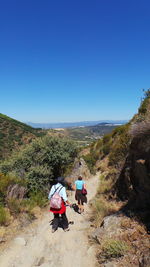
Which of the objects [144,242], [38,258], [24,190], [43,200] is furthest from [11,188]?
[144,242]

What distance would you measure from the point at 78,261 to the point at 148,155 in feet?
11.7

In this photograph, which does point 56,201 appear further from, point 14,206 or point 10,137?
point 10,137

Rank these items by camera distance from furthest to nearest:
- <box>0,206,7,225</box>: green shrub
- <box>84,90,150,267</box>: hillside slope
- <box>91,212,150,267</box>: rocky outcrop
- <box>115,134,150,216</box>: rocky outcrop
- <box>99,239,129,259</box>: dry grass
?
<box>0,206,7,225</box>: green shrub
<box>115,134,150,216</box>: rocky outcrop
<box>99,239,129,259</box>: dry grass
<box>84,90,150,267</box>: hillside slope
<box>91,212,150,267</box>: rocky outcrop

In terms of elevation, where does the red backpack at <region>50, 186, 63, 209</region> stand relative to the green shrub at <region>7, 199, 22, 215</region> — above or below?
above

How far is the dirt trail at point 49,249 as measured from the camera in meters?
4.35

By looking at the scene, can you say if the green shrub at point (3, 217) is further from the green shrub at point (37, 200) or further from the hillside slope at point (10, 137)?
the hillside slope at point (10, 137)

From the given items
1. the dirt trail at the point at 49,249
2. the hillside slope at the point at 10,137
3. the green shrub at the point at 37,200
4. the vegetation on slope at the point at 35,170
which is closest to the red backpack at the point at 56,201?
the dirt trail at the point at 49,249

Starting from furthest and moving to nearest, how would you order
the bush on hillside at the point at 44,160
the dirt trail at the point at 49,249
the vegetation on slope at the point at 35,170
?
the bush on hillside at the point at 44,160 → the vegetation on slope at the point at 35,170 → the dirt trail at the point at 49,249

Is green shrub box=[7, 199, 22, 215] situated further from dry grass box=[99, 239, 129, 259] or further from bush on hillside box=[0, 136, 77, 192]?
dry grass box=[99, 239, 129, 259]

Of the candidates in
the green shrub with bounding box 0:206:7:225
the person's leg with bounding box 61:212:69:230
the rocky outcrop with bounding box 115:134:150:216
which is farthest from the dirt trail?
the rocky outcrop with bounding box 115:134:150:216

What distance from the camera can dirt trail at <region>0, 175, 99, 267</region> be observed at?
4.35m

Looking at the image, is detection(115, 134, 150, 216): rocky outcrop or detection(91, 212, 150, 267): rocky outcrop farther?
detection(115, 134, 150, 216): rocky outcrop

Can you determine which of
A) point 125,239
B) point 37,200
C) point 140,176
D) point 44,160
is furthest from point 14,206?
point 140,176

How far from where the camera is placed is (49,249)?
4.89 m
